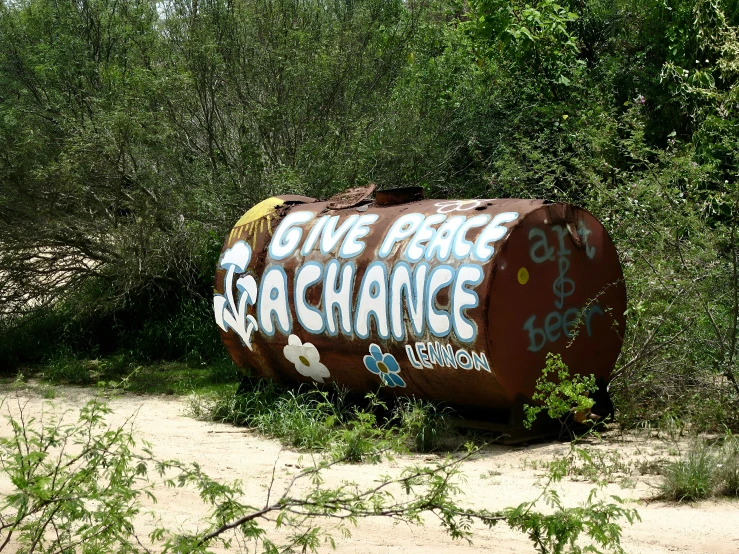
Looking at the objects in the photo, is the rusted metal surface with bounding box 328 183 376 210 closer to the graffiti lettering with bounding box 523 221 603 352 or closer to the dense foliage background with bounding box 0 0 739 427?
the graffiti lettering with bounding box 523 221 603 352

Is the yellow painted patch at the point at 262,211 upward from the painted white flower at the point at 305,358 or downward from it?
upward

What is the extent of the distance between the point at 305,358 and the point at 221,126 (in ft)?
15.5

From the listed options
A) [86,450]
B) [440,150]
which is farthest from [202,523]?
[440,150]

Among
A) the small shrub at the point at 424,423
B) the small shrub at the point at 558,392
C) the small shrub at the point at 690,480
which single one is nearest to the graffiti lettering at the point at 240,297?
the small shrub at the point at 424,423

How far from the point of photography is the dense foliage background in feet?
37.1

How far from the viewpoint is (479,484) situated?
6.20 metres

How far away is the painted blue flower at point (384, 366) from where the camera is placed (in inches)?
296

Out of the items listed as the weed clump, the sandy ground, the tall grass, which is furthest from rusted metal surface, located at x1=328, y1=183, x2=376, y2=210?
the weed clump

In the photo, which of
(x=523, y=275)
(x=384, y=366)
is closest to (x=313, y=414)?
(x=384, y=366)

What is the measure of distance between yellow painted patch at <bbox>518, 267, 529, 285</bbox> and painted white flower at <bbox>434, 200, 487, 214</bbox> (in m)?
0.77

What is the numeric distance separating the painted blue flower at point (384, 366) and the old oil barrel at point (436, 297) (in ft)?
0.04

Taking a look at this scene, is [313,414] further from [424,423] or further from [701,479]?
[701,479]

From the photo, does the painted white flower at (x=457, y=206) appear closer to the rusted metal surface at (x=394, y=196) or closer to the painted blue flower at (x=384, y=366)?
the rusted metal surface at (x=394, y=196)

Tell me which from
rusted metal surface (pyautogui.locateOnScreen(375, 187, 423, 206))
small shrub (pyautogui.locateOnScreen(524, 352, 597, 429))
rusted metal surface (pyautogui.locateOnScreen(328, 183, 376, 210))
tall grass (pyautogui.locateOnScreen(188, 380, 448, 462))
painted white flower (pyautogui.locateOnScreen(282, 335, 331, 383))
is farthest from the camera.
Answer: rusted metal surface (pyautogui.locateOnScreen(328, 183, 376, 210))
